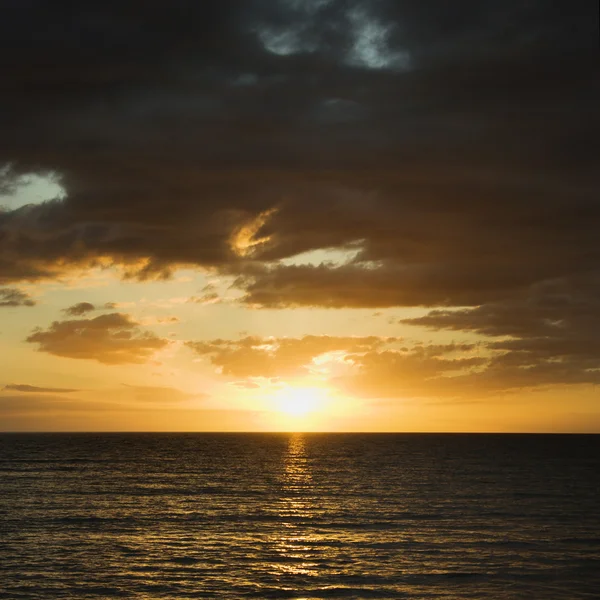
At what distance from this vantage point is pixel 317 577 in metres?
45.1

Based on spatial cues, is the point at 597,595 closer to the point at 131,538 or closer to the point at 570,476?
the point at 131,538

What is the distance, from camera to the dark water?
42719mm

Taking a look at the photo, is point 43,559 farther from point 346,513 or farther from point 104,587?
point 346,513

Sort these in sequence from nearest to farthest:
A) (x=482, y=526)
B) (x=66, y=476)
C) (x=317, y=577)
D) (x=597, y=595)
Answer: (x=597, y=595) → (x=317, y=577) → (x=482, y=526) → (x=66, y=476)

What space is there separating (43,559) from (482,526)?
3596 cm

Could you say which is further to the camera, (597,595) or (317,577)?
(317,577)

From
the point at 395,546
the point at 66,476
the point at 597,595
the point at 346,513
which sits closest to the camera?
the point at 597,595

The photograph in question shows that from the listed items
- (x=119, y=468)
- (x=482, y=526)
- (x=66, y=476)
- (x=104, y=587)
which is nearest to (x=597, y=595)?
(x=482, y=526)

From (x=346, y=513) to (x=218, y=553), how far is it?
892 inches

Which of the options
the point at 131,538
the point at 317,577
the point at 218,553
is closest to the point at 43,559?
the point at 131,538

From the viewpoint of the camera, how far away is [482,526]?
62.3 m

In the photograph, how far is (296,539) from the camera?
56.8 metres

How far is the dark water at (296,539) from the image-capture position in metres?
42.7

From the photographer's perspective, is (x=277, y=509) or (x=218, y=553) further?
(x=277, y=509)
